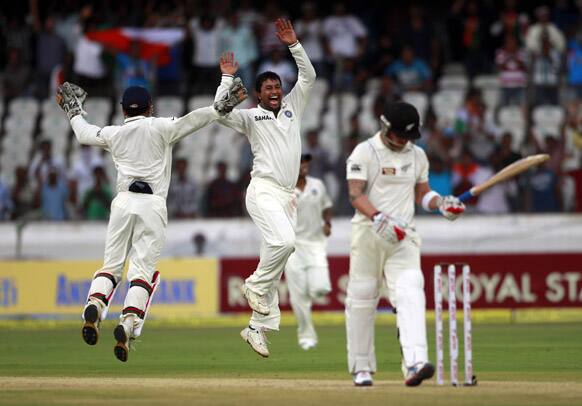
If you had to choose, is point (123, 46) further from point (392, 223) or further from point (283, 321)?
point (392, 223)

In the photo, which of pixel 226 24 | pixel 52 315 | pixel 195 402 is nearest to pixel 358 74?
pixel 226 24

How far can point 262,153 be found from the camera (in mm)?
12977

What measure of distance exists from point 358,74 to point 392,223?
44.0 ft

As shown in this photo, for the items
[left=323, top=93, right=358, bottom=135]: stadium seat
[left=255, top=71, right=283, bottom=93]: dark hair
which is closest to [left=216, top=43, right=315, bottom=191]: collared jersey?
[left=255, top=71, right=283, bottom=93]: dark hair

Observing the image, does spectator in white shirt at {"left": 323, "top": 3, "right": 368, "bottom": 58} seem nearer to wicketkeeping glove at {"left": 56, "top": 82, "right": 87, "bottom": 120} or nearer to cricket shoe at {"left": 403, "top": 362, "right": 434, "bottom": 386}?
wicketkeeping glove at {"left": 56, "top": 82, "right": 87, "bottom": 120}

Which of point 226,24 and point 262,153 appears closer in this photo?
point 262,153

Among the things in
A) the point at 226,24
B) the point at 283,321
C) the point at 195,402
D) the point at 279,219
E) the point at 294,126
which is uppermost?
the point at 226,24

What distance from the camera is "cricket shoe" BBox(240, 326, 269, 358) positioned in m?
12.6

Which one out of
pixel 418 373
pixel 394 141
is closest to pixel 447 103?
pixel 394 141

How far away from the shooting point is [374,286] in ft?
37.1

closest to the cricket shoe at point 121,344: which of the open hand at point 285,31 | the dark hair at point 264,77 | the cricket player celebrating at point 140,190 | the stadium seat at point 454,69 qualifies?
the cricket player celebrating at point 140,190

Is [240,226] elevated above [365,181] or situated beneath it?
situated beneath

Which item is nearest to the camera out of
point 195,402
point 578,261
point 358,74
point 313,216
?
point 195,402

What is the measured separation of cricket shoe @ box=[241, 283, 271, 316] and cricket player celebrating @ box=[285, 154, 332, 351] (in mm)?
4187
